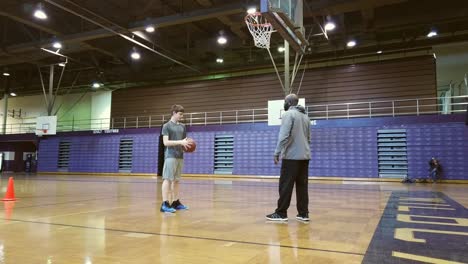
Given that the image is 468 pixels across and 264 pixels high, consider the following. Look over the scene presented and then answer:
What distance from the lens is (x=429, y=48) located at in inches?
704

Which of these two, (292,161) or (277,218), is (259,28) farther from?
(277,218)

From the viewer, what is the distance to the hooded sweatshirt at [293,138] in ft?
14.0

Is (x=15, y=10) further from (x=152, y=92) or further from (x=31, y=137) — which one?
(x=31, y=137)

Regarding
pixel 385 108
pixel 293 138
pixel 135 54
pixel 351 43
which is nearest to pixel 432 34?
pixel 351 43

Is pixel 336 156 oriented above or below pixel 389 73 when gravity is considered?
below

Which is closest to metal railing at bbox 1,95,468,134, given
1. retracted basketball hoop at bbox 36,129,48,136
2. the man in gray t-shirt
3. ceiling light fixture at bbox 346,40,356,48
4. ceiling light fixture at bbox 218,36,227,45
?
retracted basketball hoop at bbox 36,129,48,136

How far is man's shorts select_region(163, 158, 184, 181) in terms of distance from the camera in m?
4.97

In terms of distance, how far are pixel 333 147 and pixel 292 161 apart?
13.1 meters

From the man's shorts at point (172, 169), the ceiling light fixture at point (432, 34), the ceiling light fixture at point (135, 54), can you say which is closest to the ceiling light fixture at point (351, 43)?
the ceiling light fixture at point (432, 34)

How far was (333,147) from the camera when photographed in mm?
16641

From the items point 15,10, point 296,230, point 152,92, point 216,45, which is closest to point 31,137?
point 152,92

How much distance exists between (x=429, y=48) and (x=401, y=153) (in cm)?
660

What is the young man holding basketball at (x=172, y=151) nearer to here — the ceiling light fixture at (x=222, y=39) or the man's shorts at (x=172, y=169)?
the man's shorts at (x=172, y=169)

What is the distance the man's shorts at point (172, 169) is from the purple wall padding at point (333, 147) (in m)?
12.8
